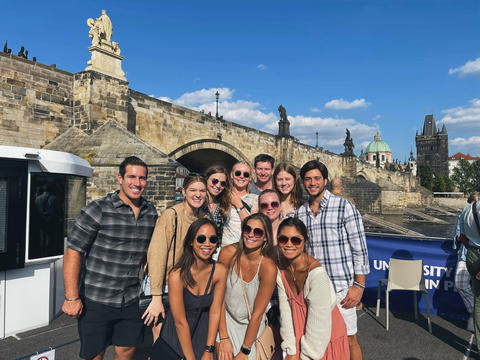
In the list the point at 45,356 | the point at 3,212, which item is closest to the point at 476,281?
the point at 45,356

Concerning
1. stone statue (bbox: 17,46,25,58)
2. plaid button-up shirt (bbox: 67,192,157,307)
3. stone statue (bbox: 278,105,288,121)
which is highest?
stone statue (bbox: 278,105,288,121)

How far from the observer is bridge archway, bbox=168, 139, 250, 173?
46.8 feet

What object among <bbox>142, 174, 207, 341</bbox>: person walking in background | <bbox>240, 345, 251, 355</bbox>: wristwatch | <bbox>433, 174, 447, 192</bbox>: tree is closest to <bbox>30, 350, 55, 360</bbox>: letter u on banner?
<bbox>142, 174, 207, 341</bbox>: person walking in background

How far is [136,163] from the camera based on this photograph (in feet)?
7.27

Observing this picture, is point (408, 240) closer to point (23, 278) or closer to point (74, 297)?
point (74, 297)

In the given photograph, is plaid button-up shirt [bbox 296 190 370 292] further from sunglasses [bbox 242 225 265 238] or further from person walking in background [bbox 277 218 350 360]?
sunglasses [bbox 242 225 265 238]

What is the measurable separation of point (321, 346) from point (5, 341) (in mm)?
3122

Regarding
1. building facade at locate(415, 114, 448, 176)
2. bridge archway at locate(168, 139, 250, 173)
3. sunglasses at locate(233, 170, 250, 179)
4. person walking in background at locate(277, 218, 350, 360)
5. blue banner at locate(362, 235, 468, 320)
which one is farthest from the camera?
building facade at locate(415, 114, 448, 176)

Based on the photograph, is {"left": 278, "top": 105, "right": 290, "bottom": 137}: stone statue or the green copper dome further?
the green copper dome

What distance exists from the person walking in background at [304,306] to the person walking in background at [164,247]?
2.27 feet

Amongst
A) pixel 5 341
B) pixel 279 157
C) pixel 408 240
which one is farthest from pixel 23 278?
pixel 279 157

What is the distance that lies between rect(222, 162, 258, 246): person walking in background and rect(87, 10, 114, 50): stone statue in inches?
337

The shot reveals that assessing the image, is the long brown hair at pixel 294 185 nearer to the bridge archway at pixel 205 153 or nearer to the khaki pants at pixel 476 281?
the khaki pants at pixel 476 281

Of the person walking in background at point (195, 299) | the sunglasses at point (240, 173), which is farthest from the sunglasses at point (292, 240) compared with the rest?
the sunglasses at point (240, 173)
